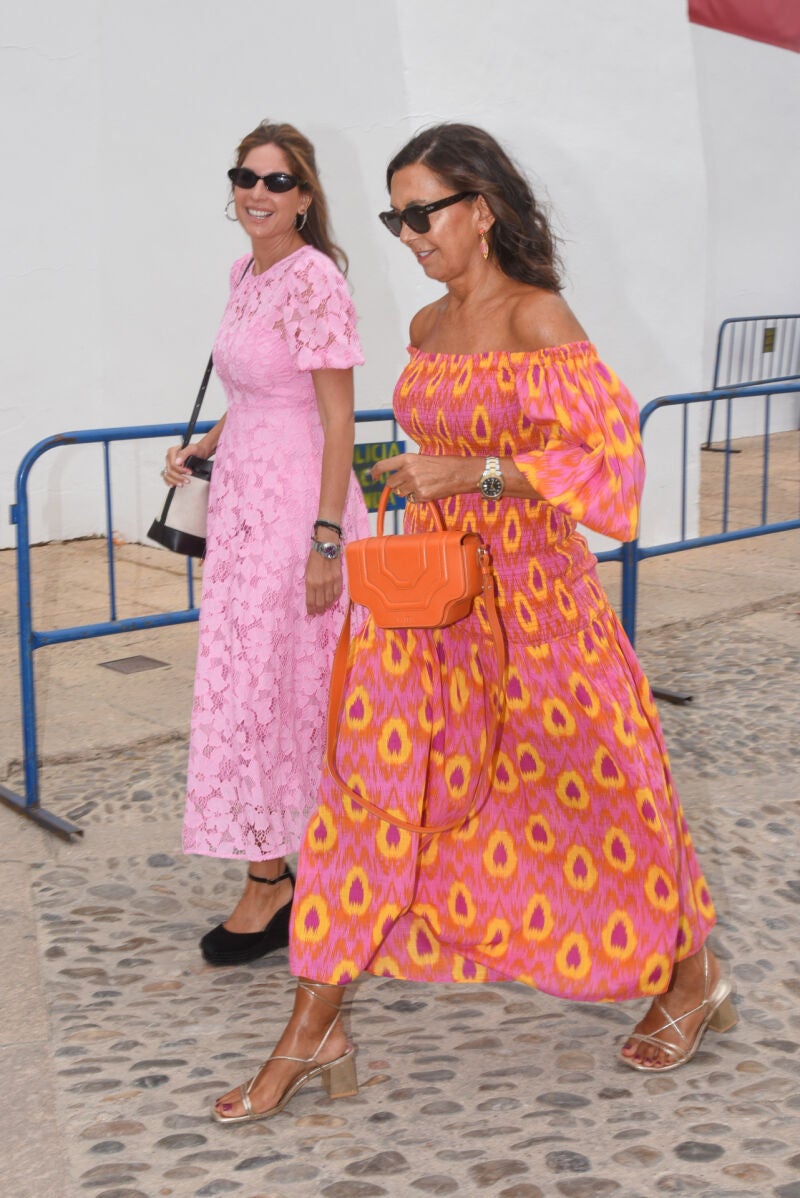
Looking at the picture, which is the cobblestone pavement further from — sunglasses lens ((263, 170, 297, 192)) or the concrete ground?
sunglasses lens ((263, 170, 297, 192))

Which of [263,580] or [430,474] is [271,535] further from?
[430,474]

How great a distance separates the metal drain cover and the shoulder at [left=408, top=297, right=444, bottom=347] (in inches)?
139

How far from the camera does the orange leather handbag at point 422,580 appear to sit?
2615 mm

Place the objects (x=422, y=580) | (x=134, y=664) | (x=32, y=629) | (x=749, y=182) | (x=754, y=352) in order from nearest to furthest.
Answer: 1. (x=422, y=580)
2. (x=32, y=629)
3. (x=134, y=664)
4. (x=749, y=182)
5. (x=754, y=352)

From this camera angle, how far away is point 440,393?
2.81 metres

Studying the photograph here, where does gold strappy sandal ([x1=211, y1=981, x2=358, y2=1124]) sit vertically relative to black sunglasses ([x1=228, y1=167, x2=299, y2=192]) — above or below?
below

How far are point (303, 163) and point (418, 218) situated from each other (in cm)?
76

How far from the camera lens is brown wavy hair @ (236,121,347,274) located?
134 inches

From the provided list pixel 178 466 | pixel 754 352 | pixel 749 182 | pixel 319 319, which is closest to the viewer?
pixel 319 319

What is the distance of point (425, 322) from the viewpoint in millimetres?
3051

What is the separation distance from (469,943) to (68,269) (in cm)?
666

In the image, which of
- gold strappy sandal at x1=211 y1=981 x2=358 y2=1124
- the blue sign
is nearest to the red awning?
the blue sign

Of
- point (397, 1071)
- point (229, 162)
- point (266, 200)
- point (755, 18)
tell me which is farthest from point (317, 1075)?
point (755, 18)

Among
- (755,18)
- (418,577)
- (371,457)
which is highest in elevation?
(755,18)
